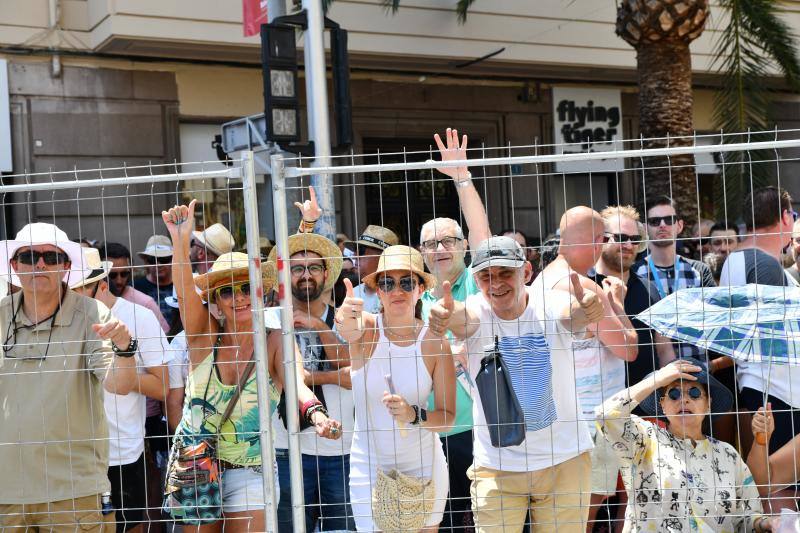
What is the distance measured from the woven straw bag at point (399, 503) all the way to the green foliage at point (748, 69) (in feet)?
29.6

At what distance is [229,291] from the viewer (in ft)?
14.5

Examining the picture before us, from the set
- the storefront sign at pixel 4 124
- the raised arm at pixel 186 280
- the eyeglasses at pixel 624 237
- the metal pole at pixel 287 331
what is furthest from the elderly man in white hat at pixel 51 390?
the storefront sign at pixel 4 124

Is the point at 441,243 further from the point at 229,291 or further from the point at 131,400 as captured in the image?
the point at 131,400

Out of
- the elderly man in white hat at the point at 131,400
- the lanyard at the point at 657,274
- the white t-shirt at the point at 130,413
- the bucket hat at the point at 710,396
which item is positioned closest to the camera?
Answer: the bucket hat at the point at 710,396

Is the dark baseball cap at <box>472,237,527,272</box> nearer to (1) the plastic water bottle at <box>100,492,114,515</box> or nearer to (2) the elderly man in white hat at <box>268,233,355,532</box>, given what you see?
(2) the elderly man in white hat at <box>268,233,355,532</box>

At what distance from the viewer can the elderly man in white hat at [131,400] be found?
15.7 ft

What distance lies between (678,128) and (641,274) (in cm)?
626

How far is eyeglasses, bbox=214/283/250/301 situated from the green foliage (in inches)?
357

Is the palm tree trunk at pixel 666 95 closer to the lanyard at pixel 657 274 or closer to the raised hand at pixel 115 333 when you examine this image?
the lanyard at pixel 657 274

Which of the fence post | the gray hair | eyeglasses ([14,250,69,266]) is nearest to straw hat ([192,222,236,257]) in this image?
the gray hair

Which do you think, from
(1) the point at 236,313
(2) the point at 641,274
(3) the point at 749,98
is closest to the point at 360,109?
(3) the point at 749,98

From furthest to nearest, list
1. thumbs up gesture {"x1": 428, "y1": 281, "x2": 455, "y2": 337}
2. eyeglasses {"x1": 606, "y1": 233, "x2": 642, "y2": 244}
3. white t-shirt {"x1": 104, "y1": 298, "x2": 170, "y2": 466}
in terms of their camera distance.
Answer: eyeglasses {"x1": 606, "y1": 233, "x2": 642, "y2": 244} → white t-shirt {"x1": 104, "y1": 298, "x2": 170, "y2": 466} → thumbs up gesture {"x1": 428, "y1": 281, "x2": 455, "y2": 337}

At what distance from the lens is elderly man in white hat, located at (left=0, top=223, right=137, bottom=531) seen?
4246mm

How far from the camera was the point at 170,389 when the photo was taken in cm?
513
